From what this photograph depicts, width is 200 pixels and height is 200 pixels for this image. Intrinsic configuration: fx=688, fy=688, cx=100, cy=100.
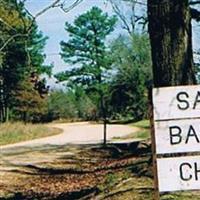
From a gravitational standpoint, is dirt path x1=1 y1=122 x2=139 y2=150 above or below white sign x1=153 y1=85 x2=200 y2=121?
below

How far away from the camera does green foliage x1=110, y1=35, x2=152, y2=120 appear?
52875mm

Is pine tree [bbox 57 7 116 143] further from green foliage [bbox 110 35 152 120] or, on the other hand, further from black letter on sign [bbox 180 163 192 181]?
black letter on sign [bbox 180 163 192 181]

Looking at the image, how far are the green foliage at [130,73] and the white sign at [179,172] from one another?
4267cm

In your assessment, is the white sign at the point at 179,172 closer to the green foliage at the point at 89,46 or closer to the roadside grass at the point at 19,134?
the roadside grass at the point at 19,134

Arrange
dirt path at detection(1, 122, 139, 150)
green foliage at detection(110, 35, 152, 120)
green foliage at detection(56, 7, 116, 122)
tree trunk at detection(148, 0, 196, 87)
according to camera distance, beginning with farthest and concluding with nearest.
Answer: green foliage at detection(56, 7, 116, 122) → green foliage at detection(110, 35, 152, 120) → dirt path at detection(1, 122, 139, 150) → tree trunk at detection(148, 0, 196, 87)

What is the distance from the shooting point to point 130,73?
190ft

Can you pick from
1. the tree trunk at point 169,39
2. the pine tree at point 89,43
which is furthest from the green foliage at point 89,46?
the tree trunk at point 169,39

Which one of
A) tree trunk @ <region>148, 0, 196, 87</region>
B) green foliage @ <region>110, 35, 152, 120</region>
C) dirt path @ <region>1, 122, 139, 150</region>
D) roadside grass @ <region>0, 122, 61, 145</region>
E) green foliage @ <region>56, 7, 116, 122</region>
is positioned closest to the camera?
tree trunk @ <region>148, 0, 196, 87</region>

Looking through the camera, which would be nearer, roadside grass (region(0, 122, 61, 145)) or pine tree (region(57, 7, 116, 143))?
roadside grass (region(0, 122, 61, 145))

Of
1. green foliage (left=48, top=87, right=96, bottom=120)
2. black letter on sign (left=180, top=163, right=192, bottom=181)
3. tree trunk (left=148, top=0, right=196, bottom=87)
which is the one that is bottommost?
black letter on sign (left=180, top=163, right=192, bottom=181)

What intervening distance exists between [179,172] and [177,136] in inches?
11.7

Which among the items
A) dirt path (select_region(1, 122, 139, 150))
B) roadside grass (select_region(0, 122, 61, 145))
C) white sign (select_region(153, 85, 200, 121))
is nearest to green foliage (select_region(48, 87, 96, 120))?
dirt path (select_region(1, 122, 139, 150))

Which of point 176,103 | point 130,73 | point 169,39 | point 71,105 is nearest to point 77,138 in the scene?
point 130,73

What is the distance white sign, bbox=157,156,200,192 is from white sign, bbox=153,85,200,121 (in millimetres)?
356
